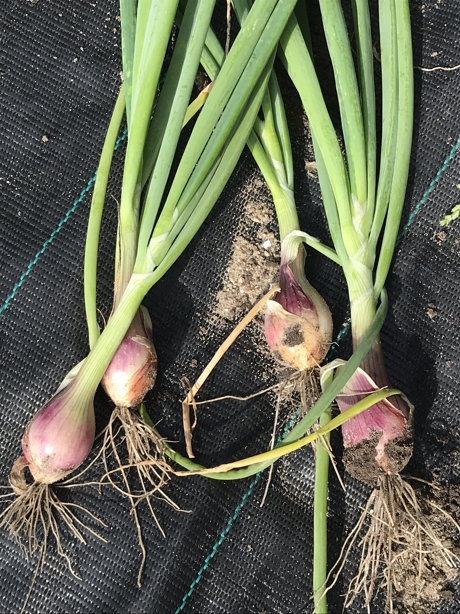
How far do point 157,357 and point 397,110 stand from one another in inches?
29.9

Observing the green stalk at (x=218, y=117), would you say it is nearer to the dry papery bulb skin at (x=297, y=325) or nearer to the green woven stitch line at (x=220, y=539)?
the dry papery bulb skin at (x=297, y=325)

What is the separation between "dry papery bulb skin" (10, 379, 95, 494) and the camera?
1.14 m

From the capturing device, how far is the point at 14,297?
133cm

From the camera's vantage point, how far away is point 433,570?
4.03ft

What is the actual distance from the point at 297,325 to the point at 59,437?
0.53 m

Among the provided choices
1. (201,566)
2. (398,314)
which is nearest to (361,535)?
(201,566)

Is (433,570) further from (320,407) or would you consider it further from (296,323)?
(296,323)

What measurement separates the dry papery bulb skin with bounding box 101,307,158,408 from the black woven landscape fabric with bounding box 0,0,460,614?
9cm

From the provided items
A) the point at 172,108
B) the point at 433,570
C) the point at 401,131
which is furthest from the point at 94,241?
the point at 433,570

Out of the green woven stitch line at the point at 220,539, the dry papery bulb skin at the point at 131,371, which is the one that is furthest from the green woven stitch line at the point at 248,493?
the dry papery bulb skin at the point at 131,371

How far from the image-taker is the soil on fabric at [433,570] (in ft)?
3.99

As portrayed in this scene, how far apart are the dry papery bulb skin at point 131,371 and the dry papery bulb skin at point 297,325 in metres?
0.26

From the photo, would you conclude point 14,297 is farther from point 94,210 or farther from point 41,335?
point 94,210

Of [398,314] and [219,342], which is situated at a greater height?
[398,314]
